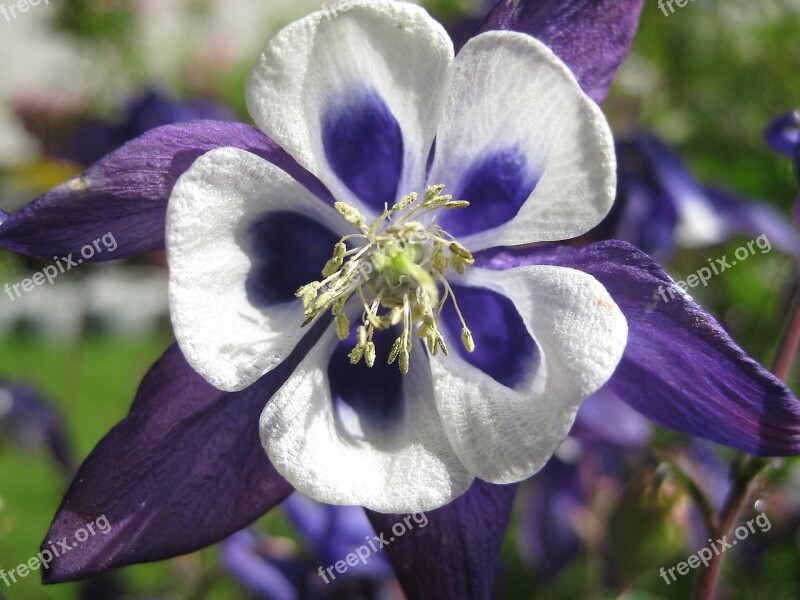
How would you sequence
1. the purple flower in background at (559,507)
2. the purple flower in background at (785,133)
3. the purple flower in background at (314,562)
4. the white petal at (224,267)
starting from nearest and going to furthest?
the white petal at (224,267) → the purple flower in background at (785,133) → the purple flower in background at (314,562) → the purple flower in background at (559,507)

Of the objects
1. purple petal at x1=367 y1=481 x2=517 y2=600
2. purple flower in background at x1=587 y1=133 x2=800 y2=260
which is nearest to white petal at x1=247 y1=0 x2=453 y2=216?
purple petal at x1=367 y1=481 x2=517 y2=600

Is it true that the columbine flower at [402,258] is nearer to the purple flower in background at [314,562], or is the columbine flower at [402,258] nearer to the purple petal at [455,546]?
the purple petal at [455,546]

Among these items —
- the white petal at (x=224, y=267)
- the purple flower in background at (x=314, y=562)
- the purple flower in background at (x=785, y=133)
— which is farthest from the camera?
the purple flower in background at (x=314, y=562)

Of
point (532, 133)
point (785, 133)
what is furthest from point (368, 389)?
point (785, 133)

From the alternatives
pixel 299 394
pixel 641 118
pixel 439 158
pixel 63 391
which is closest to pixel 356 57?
pixel 439 158

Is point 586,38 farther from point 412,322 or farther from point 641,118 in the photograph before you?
point 641,118

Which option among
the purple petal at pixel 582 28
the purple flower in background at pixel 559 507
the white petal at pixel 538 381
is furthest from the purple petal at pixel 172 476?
the purple flower in background at pixel 559 507

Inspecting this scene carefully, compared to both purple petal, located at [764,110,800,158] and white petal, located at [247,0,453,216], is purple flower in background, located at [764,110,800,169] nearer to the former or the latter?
purple petal, located at [764,110,800,158]
